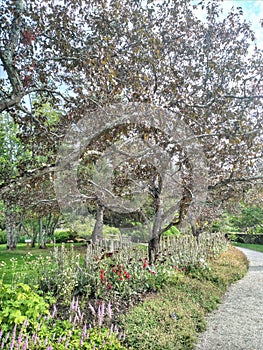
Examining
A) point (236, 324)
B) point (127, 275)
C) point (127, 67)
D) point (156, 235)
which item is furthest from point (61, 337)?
point (156, 235)

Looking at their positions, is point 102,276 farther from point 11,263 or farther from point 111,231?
point 111,231

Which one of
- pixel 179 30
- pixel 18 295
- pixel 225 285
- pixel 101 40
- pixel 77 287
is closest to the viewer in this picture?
pixel 18 295

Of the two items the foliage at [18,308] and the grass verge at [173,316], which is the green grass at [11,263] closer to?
the foliage at [18,308]

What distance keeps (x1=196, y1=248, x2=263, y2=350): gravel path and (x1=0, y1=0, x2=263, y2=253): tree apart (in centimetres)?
240

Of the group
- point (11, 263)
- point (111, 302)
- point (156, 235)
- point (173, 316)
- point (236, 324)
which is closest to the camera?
point (173, 316)

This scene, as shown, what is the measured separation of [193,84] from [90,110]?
2186 millimetres

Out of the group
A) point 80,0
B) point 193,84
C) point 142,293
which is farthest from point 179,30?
point 142,293

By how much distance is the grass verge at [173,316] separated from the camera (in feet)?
11.0

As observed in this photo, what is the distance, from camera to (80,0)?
3488mm

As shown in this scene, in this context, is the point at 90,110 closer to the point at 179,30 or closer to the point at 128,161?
the point at 128,161

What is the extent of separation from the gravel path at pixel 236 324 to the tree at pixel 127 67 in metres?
2.40

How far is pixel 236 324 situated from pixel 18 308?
3.27m

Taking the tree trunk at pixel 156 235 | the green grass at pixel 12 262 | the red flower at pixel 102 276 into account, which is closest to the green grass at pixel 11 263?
the green grass at pixel 12 262

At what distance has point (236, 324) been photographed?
4410 millimetres
